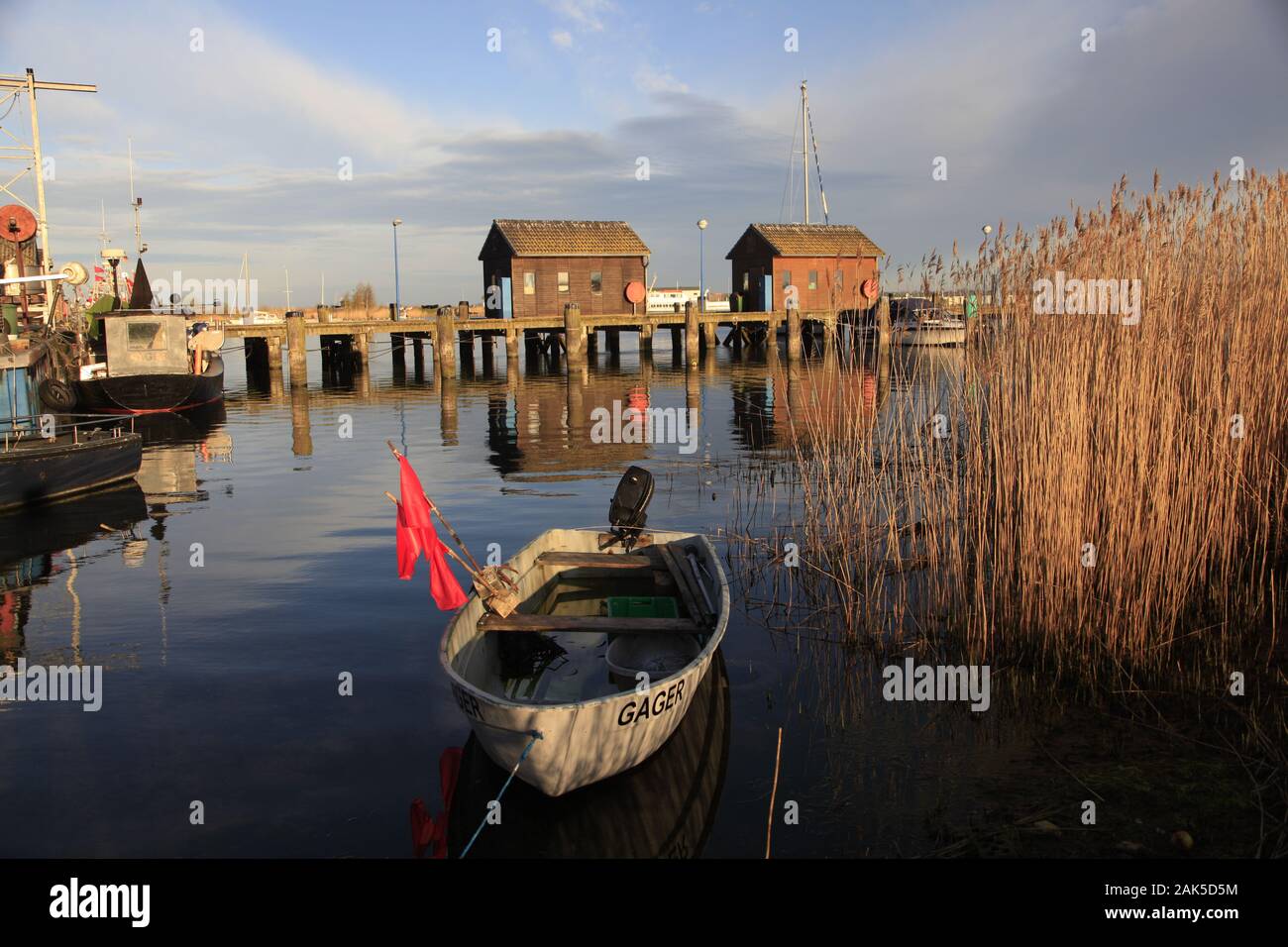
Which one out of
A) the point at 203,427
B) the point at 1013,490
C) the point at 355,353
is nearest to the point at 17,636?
the point at 1013,490

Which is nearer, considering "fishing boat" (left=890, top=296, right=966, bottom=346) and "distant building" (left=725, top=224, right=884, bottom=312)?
"fishing boat" (left=890, top=296, right=966, bottom=346)

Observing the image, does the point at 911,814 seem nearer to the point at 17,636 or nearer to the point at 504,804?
the point at 504,804

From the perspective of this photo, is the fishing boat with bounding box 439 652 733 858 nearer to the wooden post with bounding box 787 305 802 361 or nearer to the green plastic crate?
the green plastic crate

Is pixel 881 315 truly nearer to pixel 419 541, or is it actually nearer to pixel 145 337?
pixel 419 541

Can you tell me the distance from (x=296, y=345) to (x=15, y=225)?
9.43 m

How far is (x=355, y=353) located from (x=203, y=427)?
19324 mm

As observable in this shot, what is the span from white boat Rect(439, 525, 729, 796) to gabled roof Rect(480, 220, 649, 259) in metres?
36.1

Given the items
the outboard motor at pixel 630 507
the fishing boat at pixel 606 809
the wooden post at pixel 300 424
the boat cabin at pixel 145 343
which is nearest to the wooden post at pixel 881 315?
the outboard motor at pixel 630 507

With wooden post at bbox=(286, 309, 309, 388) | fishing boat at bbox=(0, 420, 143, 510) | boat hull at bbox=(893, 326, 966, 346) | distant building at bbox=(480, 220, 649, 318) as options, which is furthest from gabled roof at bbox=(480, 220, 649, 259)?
fishing boat at bbox=(0, 420, 143, 510)

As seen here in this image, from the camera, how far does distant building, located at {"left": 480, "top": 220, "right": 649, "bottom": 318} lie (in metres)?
43.7

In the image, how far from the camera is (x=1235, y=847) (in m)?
4.84

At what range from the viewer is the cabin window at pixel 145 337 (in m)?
25.5

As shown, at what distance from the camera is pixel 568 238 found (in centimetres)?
4484
